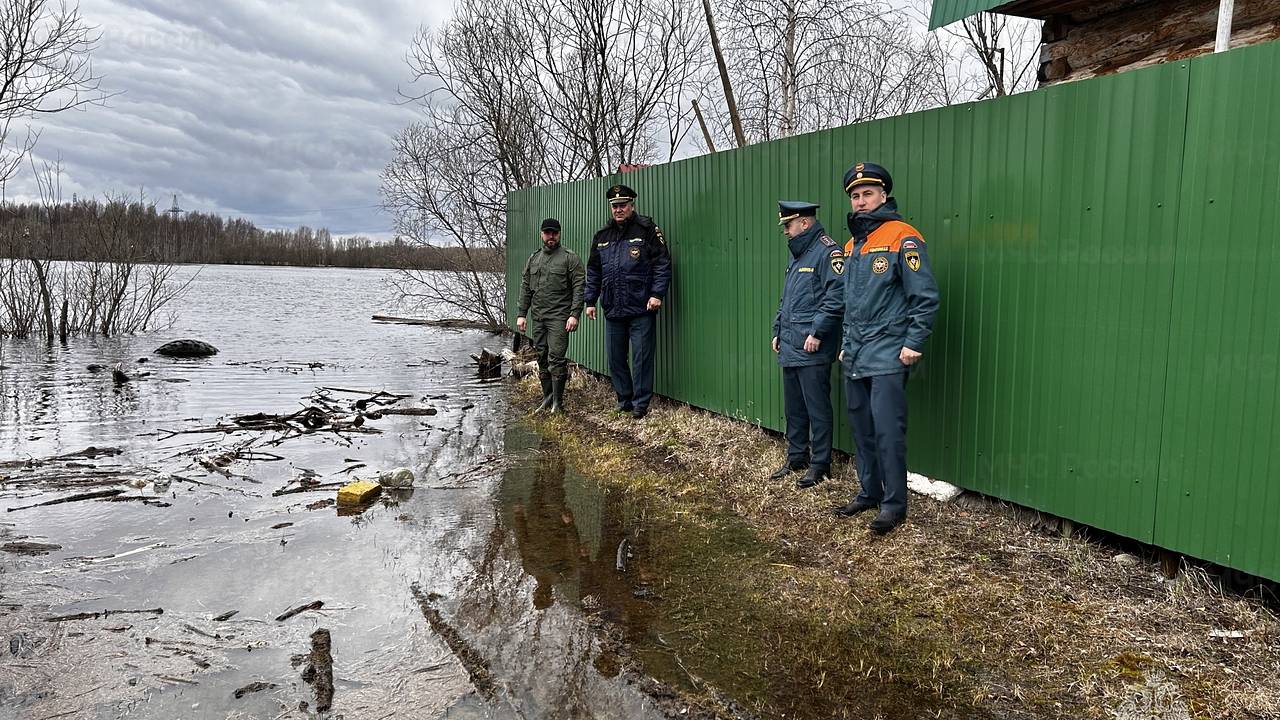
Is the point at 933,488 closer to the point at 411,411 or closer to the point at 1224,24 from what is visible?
the point at 1224,24

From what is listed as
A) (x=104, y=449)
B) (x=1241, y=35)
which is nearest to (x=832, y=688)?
(x=1241, y=35)

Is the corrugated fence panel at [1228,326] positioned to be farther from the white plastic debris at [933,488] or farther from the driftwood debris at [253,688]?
the driftwood debris at [253,688]

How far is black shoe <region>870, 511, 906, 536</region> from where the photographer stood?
177 inches

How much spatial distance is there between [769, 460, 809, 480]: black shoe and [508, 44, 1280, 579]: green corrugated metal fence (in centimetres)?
33

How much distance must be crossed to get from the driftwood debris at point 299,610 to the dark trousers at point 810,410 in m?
3.06

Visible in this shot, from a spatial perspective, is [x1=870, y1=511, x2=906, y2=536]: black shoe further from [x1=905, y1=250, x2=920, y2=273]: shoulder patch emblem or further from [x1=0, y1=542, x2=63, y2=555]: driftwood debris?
[x1=0, y1=542, x2=63, y2=555]: driftwood debris

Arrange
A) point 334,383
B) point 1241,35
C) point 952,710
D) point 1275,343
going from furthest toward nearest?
point 334,383 < point 1241,35 < point 1275,343 < point 952,710

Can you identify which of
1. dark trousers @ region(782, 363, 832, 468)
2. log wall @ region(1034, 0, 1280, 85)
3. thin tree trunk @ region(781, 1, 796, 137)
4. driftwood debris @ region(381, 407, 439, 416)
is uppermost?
thin tree trunk @ region(781, 1, 796, 137)

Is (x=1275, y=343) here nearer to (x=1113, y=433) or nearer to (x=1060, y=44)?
(x=1113, y=433)

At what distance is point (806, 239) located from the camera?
536 cm

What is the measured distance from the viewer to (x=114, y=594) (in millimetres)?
3871

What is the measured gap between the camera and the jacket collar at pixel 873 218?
14.9 feet

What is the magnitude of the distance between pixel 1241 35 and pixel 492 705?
5324 millimetres

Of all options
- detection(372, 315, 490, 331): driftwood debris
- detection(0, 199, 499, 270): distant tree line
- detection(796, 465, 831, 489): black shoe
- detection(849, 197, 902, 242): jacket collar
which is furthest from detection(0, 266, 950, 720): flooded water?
detection(372, 315, 490, 331): driftwood debris
